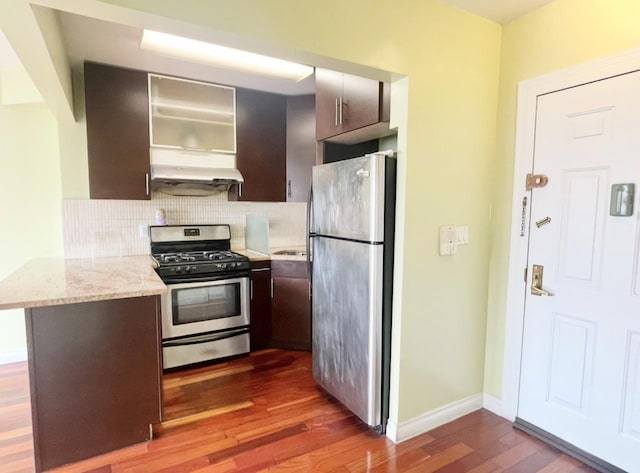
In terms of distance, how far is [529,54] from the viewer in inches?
84.4

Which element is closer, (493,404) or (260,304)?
(493,404)

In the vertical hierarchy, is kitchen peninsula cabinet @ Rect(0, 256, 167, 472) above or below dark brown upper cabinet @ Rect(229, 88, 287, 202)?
below

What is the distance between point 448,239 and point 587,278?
73cm

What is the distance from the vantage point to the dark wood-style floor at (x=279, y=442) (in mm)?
1896

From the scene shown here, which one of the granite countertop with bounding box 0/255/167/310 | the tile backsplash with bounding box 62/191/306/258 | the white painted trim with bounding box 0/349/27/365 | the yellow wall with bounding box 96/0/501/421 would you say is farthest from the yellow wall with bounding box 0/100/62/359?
the yellow wall with bounding box 96/0/501/421

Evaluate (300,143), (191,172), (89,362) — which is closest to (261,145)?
(300,143)

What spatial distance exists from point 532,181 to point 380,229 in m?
0.96

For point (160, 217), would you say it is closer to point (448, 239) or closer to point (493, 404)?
point (448, 239)

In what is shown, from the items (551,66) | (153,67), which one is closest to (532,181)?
(551,66)

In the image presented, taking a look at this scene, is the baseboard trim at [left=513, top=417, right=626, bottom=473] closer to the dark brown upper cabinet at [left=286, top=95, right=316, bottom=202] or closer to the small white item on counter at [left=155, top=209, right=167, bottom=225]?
the dark brown upper cabinet at [left=286, top=95, right=316, bottom=202]

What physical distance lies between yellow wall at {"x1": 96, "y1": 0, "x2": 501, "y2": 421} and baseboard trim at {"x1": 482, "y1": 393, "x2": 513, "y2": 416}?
4.6 inches

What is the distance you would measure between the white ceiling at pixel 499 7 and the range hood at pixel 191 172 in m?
2.22

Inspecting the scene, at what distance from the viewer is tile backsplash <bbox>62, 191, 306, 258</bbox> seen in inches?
123

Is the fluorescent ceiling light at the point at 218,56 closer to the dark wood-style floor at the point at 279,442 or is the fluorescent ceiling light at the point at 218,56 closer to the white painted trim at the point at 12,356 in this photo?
the dark wood-style floor at the point at 279,442
